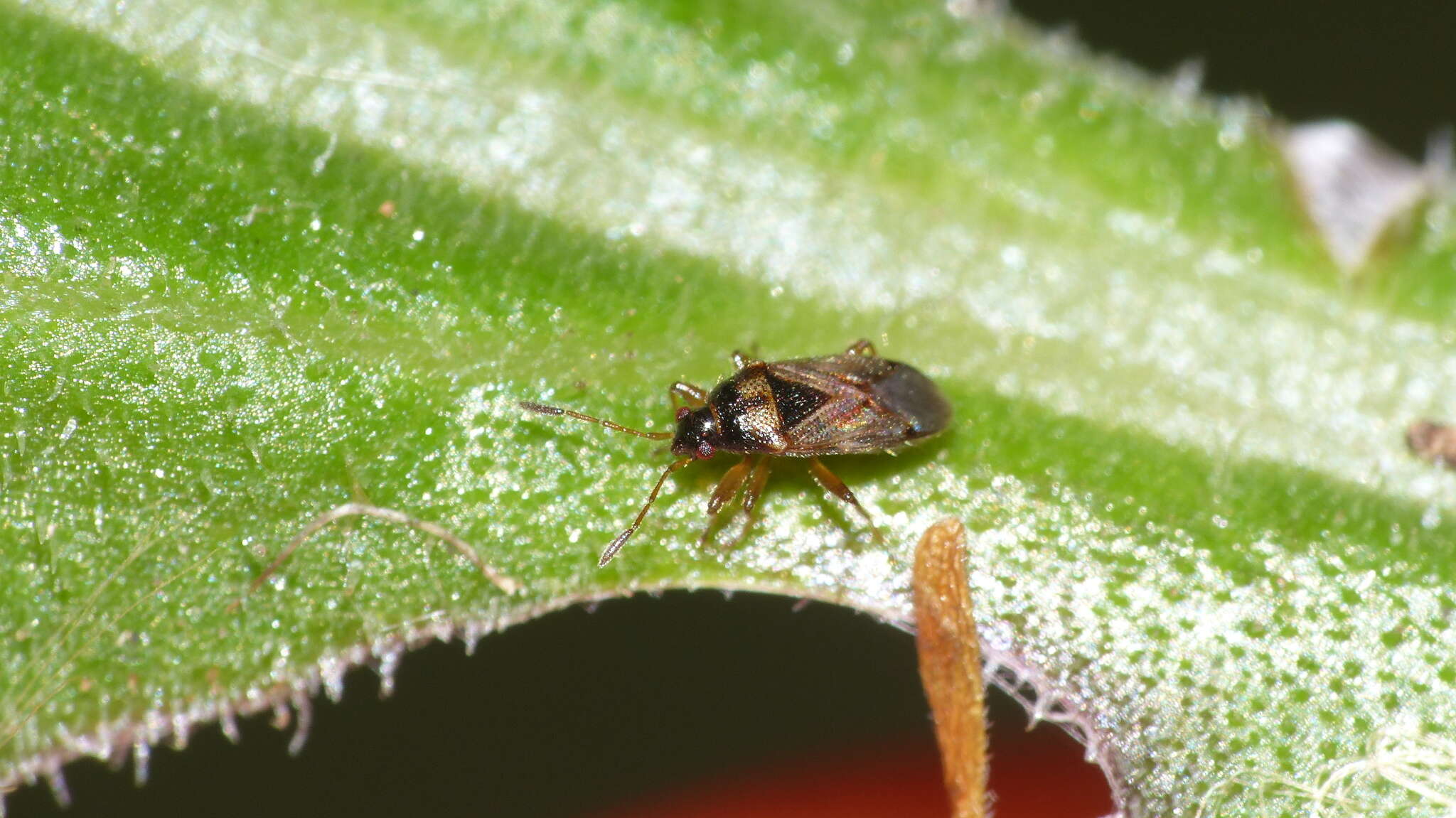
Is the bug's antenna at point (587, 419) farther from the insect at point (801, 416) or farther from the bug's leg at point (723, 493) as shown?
the bug's leg at point (723, 493)

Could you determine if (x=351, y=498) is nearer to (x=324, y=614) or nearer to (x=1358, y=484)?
(x=324, y=614)

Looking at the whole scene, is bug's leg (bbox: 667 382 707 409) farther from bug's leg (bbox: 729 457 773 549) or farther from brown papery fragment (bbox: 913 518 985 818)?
brown papery fragment (bbox: 913 518 985 818)

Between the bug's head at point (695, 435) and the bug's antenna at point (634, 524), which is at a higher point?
the bug's head at point (695, 435)

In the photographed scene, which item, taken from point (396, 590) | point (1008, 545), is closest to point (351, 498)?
point (396, 590)

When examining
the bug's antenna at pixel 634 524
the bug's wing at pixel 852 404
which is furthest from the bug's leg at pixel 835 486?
the bug's antenna at pixel 634 524

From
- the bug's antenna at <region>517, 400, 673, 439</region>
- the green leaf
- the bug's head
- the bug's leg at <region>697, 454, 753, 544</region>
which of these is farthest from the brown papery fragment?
the bug's antenna at <region>517, 400, 673, 439</region>

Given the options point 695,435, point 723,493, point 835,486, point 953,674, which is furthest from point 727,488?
point 953,674

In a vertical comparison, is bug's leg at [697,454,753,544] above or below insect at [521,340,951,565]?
below
